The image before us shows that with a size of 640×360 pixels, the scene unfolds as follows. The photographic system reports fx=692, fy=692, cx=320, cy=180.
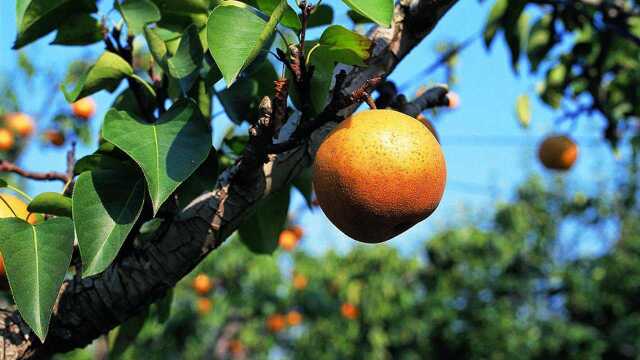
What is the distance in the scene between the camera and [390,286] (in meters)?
9.16

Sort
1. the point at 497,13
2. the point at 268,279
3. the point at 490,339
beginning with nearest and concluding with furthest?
the point at 497,13 → the point at 268,279 → the point at 490,339

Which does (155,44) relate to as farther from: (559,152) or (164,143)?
(559,152)

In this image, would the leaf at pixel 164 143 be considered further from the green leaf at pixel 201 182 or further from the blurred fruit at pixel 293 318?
the blurred fruit at pixel 293 318

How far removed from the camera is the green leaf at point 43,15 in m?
1.21

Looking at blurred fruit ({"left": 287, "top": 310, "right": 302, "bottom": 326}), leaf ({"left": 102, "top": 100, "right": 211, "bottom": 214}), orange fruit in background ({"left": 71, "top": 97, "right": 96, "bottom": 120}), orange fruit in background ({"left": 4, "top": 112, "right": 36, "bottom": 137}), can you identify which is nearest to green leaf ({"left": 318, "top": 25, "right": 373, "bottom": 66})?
leaf ({"left": 102, "top": 100, "right": 211, "bottom": 214})

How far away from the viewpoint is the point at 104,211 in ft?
3.17

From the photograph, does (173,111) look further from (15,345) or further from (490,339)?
(490,339)

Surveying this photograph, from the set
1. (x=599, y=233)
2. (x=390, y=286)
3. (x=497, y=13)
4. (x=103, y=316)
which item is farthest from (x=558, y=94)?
(x=599, y=233)

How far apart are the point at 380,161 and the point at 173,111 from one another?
361 millimetres

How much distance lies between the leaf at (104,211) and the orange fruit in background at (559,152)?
300 centimetres

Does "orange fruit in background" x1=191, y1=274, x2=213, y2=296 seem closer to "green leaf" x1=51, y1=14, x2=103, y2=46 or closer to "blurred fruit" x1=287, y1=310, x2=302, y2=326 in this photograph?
"blurred fruit" x1=287, y1=310, x2=302, y2=326

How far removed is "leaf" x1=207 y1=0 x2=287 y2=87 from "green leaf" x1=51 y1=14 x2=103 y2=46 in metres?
0.53

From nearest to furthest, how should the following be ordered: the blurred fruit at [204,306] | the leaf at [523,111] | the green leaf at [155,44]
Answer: the green leaf at [155,44]
the leaf at [523,111]
the blurred fruit at [204,306]

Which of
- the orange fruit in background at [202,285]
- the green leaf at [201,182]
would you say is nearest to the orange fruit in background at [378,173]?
the green leaf at [201,182]
